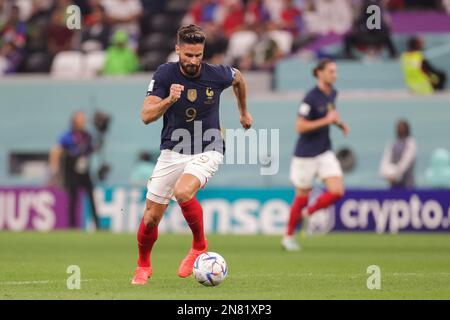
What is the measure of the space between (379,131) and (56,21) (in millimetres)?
8389

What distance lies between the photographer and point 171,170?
1152 cm

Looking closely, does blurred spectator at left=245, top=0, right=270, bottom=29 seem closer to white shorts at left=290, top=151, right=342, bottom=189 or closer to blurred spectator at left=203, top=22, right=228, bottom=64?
blurred spectator at left=203, top=22, right=228, bottom=64

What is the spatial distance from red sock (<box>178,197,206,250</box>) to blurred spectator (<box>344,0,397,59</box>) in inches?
558

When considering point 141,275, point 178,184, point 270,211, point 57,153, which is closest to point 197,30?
point 178,184

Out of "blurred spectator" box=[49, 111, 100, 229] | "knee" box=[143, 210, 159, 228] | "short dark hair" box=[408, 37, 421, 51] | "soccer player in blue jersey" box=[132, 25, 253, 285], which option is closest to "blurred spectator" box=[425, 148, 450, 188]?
"short dark hair" box=[408, 37, 421, 51]

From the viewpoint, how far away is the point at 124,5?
2895 centimetres

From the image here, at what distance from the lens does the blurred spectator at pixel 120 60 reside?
27.1m

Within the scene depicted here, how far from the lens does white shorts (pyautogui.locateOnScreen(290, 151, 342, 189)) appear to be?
1731cm

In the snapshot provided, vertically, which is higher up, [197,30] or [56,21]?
[56,21]

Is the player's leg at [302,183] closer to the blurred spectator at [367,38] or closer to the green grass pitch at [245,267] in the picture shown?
the green grass pitch at [245,267]

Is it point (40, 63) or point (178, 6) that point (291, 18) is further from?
point (40, 63)

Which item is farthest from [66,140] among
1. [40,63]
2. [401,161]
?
[401,161]

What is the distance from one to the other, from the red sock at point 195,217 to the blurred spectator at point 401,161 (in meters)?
12.0

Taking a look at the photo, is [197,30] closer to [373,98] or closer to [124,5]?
[373,98]
